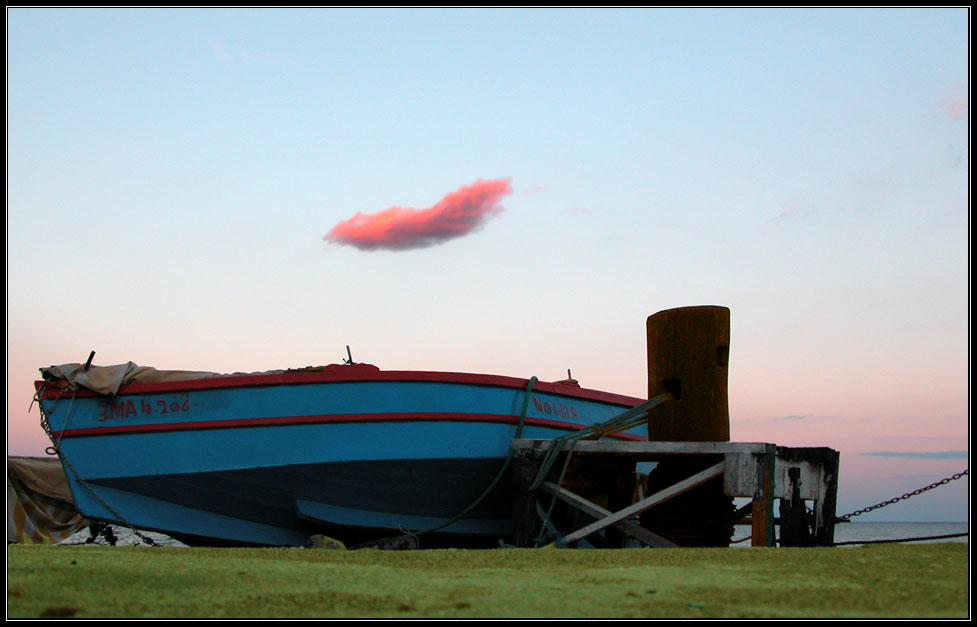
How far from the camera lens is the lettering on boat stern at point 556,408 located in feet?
36.2

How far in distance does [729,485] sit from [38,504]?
1232 centimetres

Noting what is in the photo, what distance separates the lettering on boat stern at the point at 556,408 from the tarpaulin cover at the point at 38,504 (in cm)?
873

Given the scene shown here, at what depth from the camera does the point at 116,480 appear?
10.2 metres

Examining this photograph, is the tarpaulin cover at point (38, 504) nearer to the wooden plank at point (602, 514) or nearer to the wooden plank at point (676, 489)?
the wooden plank at point (602, 514)

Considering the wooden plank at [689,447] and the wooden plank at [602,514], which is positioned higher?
the wooden plank at [689,447]

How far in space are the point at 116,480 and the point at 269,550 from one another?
513cm

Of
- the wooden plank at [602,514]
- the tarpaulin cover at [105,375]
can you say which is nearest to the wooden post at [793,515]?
the wooden plank at [602,514]

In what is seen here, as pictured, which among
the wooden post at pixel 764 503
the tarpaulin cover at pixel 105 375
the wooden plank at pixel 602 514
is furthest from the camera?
the tarpaulin cover at pixel 105 375

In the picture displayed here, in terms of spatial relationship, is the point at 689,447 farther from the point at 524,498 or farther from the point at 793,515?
the point at 524,498

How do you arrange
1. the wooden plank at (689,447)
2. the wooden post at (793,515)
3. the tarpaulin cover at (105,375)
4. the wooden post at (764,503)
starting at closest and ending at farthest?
the wooden post at (764,503) < the wooden plank at (689,447) < the wooden post at (793,515) < the tarpaulin cover at (105,375)

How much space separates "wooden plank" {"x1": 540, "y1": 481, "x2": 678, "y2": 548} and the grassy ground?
3.27 metres

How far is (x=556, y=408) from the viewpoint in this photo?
1128 centimetres

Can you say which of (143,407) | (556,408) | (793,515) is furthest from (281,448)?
(793,515)

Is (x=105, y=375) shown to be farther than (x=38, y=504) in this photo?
No
